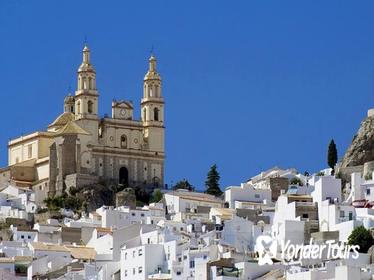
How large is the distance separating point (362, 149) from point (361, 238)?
21328 millimetres

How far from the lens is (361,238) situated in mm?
92625

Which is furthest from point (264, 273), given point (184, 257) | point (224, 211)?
point (224, 211)

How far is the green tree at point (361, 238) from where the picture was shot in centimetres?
9182

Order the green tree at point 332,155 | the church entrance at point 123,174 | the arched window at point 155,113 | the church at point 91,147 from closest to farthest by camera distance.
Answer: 1. the green tree at point 332,155
2. the church at point 91,147
3. the church entrance at point 123,174
4. the arched window at point 155,113

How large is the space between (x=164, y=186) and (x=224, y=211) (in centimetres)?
1971

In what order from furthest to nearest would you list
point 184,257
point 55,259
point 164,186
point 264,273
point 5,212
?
point 164,186, point 5,212, point 55,259, point 184,257, point 264,273

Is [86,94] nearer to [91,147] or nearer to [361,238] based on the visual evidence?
[91,147]

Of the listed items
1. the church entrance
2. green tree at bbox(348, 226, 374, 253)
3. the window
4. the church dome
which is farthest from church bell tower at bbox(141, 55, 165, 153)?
green tree at bbox(348, 226, 374, 253)

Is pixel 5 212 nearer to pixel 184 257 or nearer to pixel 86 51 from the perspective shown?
pixel 86 51

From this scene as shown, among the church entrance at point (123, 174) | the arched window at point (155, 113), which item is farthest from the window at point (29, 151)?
the arched window at point (155, 113)

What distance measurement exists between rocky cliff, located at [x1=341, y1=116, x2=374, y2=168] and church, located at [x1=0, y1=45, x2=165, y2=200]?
19.6 meters

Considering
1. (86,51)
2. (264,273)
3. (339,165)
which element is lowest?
(264,273)

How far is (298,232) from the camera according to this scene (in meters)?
96.0

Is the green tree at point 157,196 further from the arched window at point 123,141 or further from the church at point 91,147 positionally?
the arched window at point 123,141
